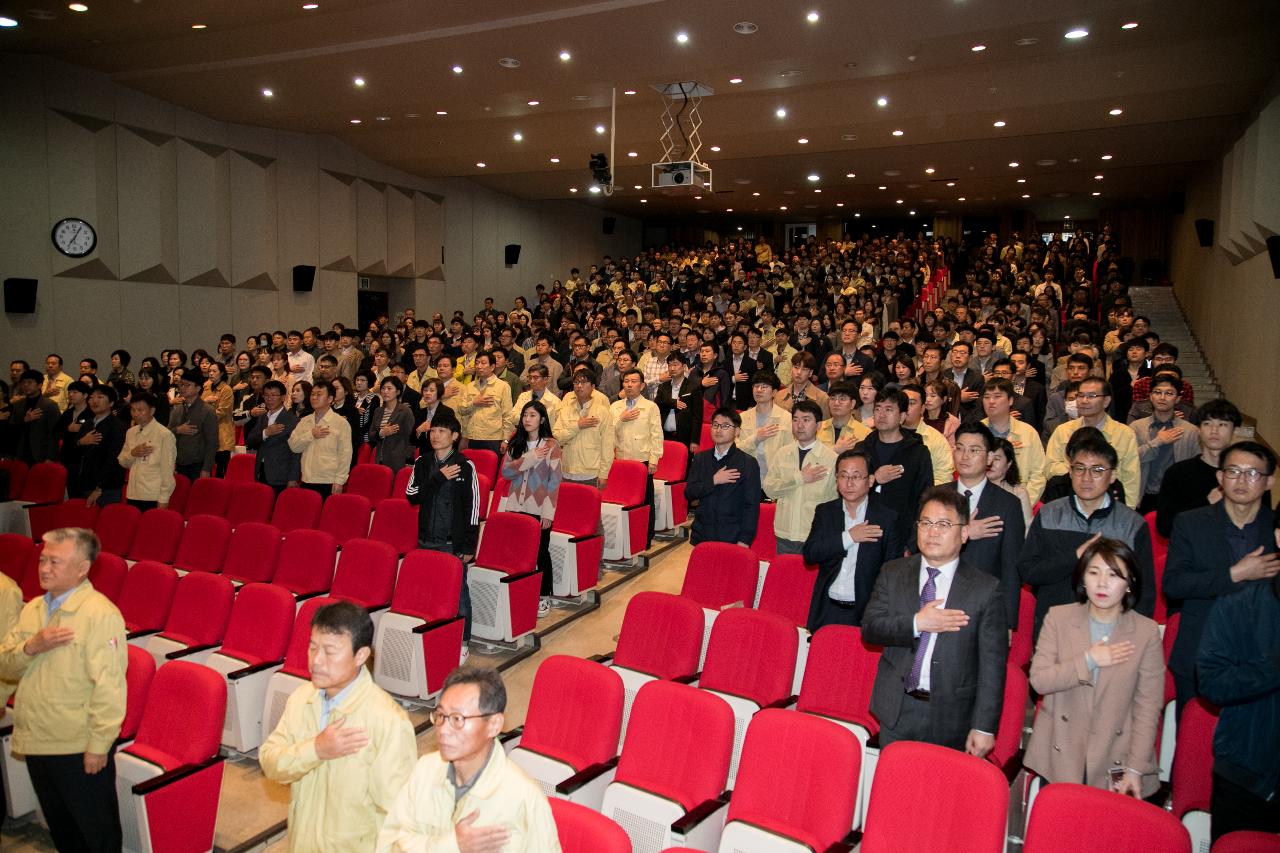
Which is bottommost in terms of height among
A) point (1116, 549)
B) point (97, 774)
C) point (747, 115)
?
point (97, 774)

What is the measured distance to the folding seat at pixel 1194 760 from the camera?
9.30 feet

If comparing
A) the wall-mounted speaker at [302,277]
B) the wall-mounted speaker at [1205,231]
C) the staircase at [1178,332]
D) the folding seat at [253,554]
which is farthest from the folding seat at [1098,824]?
the wall-mounted speaker at [302,277]

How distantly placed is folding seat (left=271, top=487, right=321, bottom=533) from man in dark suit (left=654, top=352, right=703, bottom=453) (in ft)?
9.49

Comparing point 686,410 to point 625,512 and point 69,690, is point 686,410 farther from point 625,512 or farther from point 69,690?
point 69,690

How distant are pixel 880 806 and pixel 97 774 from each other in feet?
9.22

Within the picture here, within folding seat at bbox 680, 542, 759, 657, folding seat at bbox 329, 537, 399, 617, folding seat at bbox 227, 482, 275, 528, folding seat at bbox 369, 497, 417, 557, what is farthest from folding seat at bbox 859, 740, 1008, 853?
folding seat at bbox 227, 482, 275, 528

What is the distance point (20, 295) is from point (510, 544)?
9.26 m

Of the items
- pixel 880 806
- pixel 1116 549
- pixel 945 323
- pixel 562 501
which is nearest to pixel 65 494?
pixel 562 501

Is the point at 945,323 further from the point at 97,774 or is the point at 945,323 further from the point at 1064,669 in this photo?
the point at 97,774

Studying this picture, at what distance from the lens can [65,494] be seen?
7.54m

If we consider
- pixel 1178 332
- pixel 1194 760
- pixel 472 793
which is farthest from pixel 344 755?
pixel 1178 332

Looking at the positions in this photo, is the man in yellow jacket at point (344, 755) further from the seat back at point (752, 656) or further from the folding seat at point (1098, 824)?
the folding seat at point (1098, 824)

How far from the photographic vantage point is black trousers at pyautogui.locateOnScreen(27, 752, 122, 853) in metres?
3.24

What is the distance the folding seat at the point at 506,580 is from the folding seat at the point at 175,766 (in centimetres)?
187
